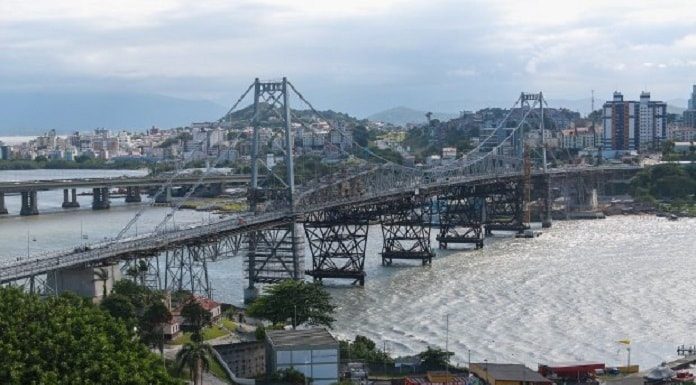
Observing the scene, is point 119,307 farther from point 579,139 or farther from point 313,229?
point 579,139

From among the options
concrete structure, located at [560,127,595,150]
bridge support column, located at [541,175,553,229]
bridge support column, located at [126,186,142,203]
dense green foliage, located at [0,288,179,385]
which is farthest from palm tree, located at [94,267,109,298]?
concrete structure, located at [560,127,595,150]

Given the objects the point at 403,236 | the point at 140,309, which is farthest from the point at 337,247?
the point at 140,309

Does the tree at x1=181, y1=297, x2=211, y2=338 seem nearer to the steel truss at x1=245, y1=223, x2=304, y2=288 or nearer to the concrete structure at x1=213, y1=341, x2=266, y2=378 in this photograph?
the concrete structure at x1=213, y1=341, x2=266, y2=378

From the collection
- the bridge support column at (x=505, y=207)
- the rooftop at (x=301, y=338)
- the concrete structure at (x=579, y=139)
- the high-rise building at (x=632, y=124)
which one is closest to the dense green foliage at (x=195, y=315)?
the rooftop at (x=301, y=338)

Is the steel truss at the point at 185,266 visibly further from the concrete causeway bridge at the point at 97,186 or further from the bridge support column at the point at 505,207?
the concrete causeway bridge at the point at 97,186

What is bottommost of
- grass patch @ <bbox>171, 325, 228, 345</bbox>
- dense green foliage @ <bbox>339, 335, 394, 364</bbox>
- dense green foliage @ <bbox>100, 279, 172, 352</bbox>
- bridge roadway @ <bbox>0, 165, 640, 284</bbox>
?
dense green foliage @ <bbox>339, 335, 394, 364</bbox>

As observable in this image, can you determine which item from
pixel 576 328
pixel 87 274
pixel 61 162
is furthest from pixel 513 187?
pixel 61 162

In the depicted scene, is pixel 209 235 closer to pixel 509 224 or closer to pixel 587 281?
pixel 587 281
